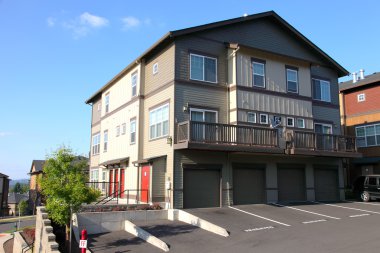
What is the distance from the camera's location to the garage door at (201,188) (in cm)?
1817

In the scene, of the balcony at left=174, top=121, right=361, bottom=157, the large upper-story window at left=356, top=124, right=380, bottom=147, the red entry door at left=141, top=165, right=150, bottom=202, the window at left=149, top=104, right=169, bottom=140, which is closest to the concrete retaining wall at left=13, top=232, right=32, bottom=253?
the red entry door at left=141, top=165, right=150, bottom=202

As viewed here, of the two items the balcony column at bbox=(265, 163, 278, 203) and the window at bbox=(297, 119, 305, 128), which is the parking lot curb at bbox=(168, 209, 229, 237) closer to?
the balcony column at bbox=(265, 163, 278, 203)

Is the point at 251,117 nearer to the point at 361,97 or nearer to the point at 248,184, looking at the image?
the point at 248,184

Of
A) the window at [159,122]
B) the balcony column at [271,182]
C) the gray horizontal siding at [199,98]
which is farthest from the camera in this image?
the balcony column at [271,182]

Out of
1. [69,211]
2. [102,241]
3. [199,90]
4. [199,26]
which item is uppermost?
[199,26]

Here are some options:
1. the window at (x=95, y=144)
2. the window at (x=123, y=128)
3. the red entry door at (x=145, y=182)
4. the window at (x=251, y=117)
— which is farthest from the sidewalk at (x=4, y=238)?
the window at (x=251, y=117)

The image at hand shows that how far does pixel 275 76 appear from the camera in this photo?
22.0 meters

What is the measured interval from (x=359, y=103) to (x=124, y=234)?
77.4ft

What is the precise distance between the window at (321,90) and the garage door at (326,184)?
4.97 meters

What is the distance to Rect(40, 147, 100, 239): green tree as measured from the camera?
13617 mm

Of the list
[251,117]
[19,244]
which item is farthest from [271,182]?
[19,244]

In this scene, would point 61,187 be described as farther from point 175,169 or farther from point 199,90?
point 199,90

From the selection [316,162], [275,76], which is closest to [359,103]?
[316,162]

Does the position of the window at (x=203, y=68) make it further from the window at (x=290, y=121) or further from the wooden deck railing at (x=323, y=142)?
the wooden deck railing at (x=323, y=142)
